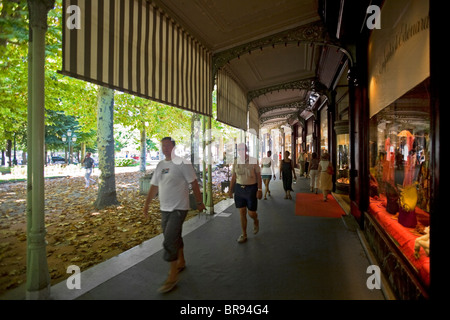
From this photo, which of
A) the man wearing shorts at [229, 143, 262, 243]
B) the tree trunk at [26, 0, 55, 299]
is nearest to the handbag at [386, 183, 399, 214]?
the man wearing shorts at [229, 143, 262, 243]

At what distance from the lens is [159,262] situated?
382 cm

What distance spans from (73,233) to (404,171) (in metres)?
7.28

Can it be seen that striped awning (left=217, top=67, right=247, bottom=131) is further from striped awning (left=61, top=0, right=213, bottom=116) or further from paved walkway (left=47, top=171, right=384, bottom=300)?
paved walkway (left=47, top=171, right=384, bottom=300)

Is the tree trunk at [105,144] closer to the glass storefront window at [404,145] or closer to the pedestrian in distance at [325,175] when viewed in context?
the pedestrian in distance at [325,175]

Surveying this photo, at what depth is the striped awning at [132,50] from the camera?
306 centimetres

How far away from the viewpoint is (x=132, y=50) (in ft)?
12.9

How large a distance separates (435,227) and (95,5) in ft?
16.2

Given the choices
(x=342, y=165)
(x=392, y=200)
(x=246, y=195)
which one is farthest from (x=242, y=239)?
(x=342, y=165)

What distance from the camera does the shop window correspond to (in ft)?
9.82

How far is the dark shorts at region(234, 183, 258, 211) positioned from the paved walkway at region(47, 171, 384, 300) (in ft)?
2.51

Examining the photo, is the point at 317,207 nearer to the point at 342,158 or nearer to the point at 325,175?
the point at 325,175

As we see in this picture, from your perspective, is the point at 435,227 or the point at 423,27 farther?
the point at 423,27
